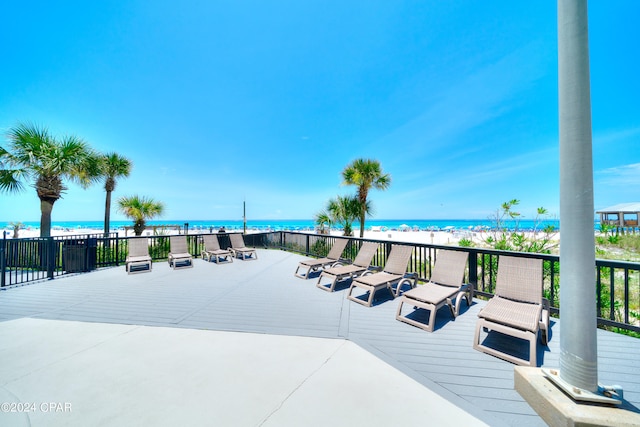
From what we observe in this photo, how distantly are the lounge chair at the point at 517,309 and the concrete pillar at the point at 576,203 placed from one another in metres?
0.65

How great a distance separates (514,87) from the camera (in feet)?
29.8

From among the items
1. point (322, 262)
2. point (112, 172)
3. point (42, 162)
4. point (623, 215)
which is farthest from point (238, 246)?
point (623, 215)

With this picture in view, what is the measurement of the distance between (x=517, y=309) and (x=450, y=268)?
1175 mm

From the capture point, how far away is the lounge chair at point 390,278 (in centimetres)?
404

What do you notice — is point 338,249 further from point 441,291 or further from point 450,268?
point 441,291

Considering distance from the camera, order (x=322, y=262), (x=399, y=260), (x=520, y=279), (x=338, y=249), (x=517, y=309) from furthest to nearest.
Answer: (x=338, y=249) < (x=322, y=262) < (x=399, y=260) < (x=520, y=279) < (x=517, y=309)

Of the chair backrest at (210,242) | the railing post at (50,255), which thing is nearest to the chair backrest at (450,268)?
the chair backrest at (210,242)

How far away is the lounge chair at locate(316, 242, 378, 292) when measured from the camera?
477 cm

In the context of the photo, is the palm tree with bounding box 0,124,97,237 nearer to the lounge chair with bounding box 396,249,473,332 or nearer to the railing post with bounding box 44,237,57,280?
the railing post with bounding box 44,237,57,280

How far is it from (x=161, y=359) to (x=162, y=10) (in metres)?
9.87

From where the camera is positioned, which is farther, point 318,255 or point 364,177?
point 364,177

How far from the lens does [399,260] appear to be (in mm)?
4688

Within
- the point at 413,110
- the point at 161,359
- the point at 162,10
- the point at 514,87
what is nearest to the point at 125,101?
the point at 162,10

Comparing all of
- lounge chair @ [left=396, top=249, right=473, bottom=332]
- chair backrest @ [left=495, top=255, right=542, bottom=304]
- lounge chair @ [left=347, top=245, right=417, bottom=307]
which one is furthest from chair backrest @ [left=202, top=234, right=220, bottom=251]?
chair backrest @ [left=495, top=255, right=542, bottom=304]
